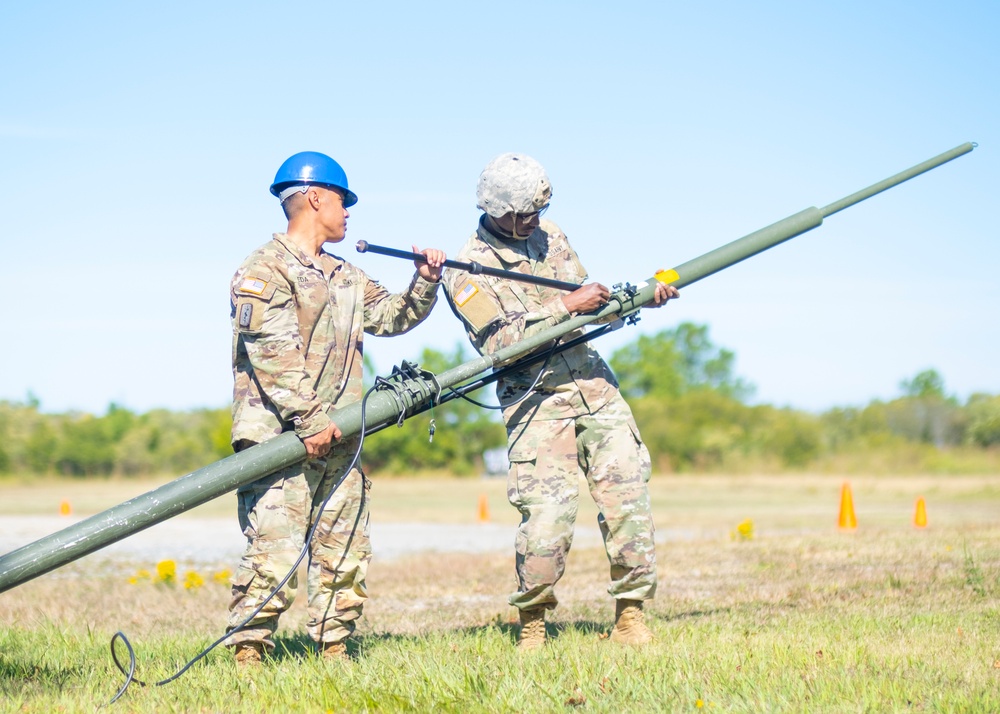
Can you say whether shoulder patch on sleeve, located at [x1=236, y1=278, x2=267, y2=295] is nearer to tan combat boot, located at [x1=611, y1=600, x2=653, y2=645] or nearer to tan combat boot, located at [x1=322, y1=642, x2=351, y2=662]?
tan combat boot, located at [x1=322, y1=642, x2=351, y2=662]

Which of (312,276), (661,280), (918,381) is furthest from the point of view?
(918,381)

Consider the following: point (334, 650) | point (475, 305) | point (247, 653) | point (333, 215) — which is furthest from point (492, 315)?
point (247, 653)

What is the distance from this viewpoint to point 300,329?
5.66 m

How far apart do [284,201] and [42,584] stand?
728 cm

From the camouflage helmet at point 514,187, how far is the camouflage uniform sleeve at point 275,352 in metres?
1.39

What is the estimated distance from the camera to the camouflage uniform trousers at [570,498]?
5.96 meters

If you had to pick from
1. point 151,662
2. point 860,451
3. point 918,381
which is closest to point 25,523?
point 151,662

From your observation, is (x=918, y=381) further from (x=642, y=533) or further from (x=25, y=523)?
(x=642, y=533)

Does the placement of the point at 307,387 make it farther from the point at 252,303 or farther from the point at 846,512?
the point at 846,512

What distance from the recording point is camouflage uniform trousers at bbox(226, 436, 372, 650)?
545 cm

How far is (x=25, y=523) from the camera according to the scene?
21328mm

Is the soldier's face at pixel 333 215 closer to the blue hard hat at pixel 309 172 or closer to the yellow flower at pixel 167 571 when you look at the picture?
the blue hard hat at pixel 309 172

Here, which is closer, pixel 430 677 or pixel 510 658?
pixel 430 677

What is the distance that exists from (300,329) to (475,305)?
1.01 m
